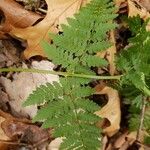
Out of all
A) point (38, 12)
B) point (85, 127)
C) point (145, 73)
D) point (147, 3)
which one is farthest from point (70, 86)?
point (147, 3)

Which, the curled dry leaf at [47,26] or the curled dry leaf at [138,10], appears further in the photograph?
the curled dry leaf at [138,10]

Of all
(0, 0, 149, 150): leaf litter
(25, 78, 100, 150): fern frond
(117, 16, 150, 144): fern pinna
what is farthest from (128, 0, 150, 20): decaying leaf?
(25, 78, 100, 150): fern frond

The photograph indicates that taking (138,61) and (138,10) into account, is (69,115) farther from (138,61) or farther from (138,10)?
(138,10)

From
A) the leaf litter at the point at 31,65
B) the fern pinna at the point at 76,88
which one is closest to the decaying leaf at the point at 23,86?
the leaf litter at the point at 31,65

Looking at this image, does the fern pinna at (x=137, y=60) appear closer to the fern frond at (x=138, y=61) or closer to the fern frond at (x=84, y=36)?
the fern frond at (x=138, y=61)

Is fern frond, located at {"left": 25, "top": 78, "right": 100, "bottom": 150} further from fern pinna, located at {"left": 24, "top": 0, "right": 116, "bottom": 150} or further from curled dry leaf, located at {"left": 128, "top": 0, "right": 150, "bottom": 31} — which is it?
curled dry leaf, located at {"left": 128, "top": 0, "right": 150, "bottom": 31}
